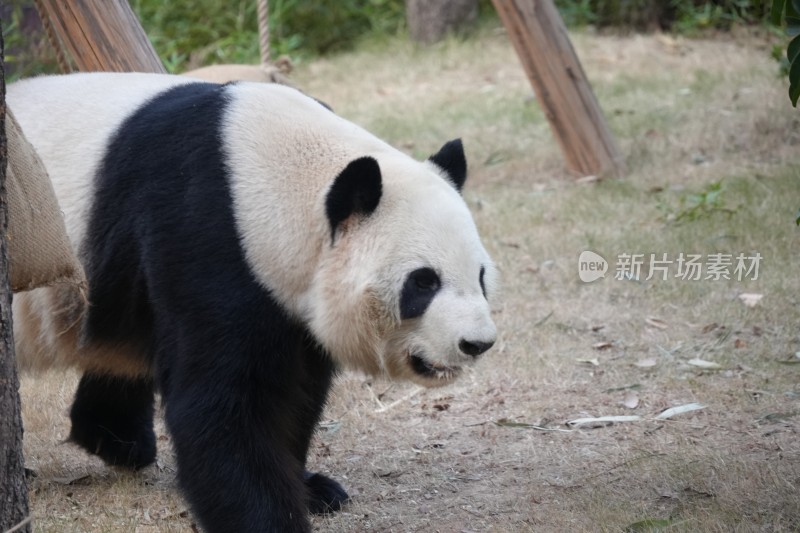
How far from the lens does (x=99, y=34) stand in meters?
4.72

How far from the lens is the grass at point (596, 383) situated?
3.63m

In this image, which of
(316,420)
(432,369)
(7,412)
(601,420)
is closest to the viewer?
(7,412)

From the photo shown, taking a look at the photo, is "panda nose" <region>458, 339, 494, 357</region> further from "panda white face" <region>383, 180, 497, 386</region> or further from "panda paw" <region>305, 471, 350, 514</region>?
"panda paw" <region>305, 471, 350, 514</region>

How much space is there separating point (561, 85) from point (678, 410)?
3.64 m

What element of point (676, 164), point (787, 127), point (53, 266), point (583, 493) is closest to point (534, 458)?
point (583, 493)

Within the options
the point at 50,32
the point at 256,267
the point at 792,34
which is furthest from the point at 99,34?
the point at 792,34

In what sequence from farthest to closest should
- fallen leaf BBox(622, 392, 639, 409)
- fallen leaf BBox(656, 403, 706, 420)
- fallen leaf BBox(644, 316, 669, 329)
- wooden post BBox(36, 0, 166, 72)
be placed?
1. fallen leaf BBox(644, 316, 669, 329)
2. wooden post BBox(36, 0, 166, 72)
3. fallen leaf BBox(622, 392, 639, 409)
4. fallen leaf BBox(656, 403, 706, 420)

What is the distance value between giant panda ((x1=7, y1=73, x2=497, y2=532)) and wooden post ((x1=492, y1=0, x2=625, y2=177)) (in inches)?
165

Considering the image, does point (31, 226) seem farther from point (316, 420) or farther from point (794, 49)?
point (794, 49)

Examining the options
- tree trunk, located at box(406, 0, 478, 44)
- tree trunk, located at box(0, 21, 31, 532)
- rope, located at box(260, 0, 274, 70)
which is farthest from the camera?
tree trunk, located at box(406, 0, 478, 44)

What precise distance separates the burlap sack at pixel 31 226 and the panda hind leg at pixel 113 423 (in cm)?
130

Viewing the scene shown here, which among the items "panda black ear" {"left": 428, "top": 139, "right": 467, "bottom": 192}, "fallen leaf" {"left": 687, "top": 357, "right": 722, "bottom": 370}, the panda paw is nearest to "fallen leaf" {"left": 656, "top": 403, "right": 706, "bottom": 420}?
"fallen leaf" {"left": 687, "top": 357, "right": 722, "bottom": 370}

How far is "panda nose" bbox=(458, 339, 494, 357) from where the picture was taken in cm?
292

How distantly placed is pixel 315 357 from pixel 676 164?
516 centimetres
